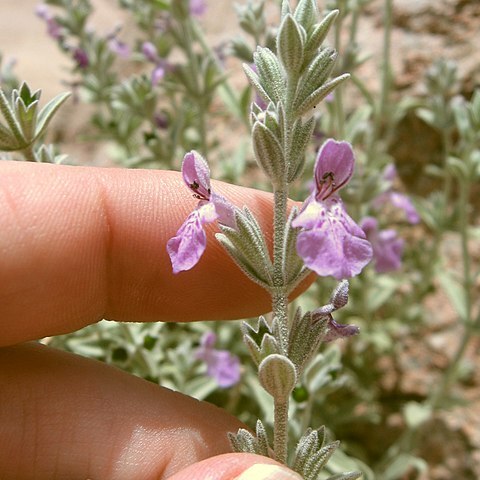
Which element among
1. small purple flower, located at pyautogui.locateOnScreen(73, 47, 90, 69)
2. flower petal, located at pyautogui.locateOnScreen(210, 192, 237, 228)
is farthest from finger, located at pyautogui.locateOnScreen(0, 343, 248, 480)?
small purple flower, located at pyautogui.locateOnScreen(73, 47, 90, 69)

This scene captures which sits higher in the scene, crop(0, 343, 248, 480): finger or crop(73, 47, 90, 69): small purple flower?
crop(73, 47, 90, 69): small purple flower

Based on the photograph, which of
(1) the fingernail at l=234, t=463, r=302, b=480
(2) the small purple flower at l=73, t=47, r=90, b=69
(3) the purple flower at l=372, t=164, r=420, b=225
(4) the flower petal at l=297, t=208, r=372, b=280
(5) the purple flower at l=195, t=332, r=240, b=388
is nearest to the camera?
(4) the flower petal at l=297, t=208, r=372, b=280

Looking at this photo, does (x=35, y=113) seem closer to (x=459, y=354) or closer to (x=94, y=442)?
(x=94, y=442)

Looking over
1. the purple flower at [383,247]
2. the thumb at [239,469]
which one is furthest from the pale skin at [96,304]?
the purple flower at [383,247]

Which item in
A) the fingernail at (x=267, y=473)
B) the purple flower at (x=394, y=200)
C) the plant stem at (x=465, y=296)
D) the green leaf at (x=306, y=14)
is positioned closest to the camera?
the fingernail at (x=267, y=473)

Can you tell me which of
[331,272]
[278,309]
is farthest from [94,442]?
[331,272]

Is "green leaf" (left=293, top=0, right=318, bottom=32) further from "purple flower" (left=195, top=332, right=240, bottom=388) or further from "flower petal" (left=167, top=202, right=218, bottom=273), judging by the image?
"purple flower" (left=195, top=332, right=240, bottom=388)

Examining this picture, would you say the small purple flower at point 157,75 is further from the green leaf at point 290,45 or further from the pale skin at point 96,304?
the green leaf at point 290,45
